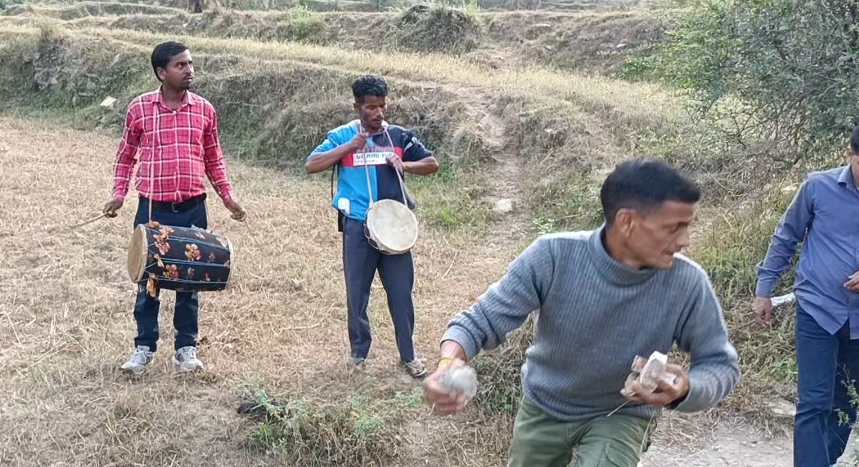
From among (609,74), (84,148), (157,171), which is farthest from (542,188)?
(609,74)

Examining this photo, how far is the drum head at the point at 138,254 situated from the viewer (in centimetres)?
357

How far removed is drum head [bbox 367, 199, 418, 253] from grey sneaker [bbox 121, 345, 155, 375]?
1.32 meters

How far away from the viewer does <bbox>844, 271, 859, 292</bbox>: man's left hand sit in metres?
2.88

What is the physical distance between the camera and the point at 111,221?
6.90 m

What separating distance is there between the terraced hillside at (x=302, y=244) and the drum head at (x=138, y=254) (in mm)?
573

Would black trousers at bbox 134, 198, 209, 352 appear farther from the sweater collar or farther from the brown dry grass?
the sweater collar

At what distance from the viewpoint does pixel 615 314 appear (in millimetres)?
2051

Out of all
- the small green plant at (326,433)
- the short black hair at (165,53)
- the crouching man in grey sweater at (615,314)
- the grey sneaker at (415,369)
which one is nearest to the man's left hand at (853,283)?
the crouching man in grey sweater at (615,314)

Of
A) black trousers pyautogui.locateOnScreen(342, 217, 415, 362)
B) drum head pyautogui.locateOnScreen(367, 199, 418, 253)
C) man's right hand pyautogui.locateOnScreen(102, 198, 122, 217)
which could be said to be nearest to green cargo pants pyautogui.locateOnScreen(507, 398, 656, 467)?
drum head pyautogui.locateOnScreen(367, 199, 418, 253)

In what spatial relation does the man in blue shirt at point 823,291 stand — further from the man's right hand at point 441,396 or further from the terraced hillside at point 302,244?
the man's right hand at point 441,396

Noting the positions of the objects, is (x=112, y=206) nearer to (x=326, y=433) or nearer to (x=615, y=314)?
(x=326, y=433)

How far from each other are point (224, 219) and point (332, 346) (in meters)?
3.06

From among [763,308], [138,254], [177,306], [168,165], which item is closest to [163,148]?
[168,165]

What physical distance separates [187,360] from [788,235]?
2843mm
